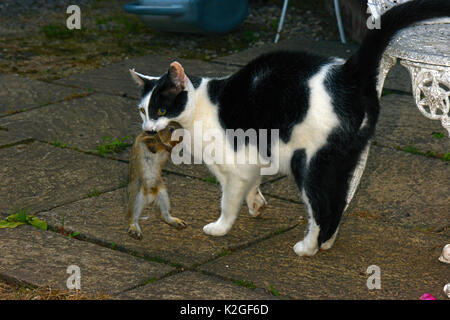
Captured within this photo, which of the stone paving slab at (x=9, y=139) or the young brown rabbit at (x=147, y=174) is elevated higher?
the young brown rabbit at (x=147, y=174)

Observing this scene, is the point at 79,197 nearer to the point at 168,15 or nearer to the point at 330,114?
the point at 330,114

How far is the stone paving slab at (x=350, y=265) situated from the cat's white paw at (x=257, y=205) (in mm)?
265

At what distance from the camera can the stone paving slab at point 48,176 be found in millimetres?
4520

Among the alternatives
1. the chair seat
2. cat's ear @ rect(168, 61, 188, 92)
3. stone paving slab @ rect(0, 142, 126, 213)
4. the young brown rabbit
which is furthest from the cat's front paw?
the chair seat

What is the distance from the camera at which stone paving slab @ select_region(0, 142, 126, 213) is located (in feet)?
14.8

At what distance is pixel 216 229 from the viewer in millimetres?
4027

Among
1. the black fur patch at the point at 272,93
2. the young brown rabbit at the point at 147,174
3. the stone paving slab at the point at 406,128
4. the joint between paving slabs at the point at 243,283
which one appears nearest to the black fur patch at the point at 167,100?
the young brown rabbit at the point at 147,174

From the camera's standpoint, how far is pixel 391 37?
3.48 meters

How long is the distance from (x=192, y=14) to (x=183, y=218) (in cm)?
422

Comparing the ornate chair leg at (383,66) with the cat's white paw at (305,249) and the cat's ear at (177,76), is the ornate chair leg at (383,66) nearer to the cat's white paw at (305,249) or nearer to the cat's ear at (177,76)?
the cat's white paw at (305,249)

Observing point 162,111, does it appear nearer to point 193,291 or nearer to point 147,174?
point 147,174

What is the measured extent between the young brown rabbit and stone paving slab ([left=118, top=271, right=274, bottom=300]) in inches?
22.9

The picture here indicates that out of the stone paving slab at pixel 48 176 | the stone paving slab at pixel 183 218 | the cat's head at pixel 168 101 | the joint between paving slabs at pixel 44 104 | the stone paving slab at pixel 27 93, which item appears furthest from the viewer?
the stone paving slab at pixel 27 93

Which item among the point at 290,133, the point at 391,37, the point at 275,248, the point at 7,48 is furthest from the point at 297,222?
the point at 7,48
